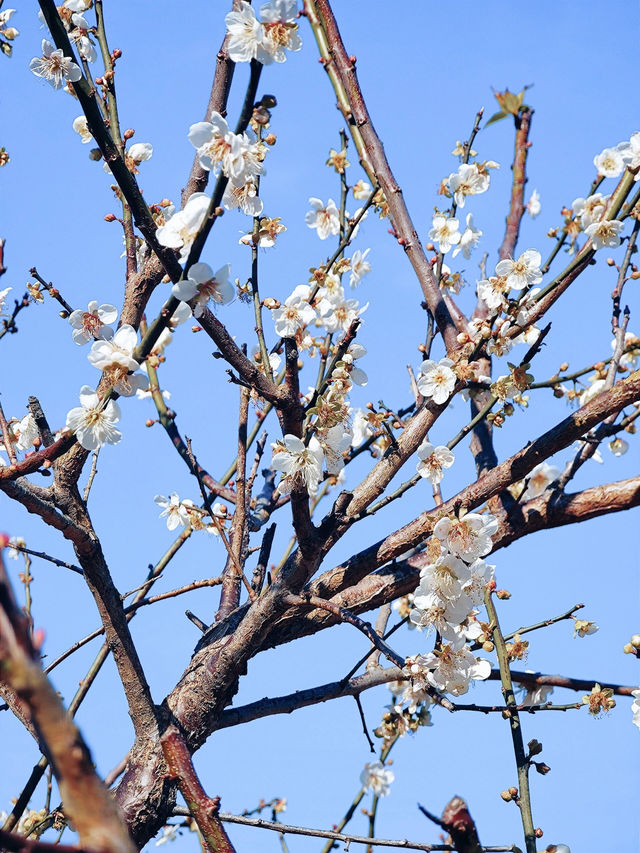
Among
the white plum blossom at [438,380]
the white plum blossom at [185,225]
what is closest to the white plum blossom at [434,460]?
the white plum blossom at [438,380]

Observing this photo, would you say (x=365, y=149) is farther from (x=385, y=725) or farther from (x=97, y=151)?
(x=385, y=725)

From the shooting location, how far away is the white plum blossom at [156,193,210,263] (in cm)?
175

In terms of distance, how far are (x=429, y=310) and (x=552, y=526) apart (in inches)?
45.8

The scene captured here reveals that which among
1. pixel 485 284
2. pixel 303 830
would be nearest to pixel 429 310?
pixel 485 284

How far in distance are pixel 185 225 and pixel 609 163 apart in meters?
1.73

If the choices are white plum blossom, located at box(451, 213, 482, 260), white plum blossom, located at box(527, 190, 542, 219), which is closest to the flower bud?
white plum blossom, located at box(451, 213, 482, 260)

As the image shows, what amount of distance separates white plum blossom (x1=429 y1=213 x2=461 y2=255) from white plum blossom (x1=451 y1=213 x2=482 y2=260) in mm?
44

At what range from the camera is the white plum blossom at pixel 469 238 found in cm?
342

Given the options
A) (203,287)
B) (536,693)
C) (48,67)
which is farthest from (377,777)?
(48,67)

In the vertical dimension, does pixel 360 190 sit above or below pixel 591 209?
above

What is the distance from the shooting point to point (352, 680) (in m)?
2.88

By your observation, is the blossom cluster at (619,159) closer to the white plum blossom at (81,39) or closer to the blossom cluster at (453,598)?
the blossom cluster at (453,598)

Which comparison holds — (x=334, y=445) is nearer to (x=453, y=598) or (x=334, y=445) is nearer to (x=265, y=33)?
(x=453, y=598)

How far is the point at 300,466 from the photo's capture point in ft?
7.43
